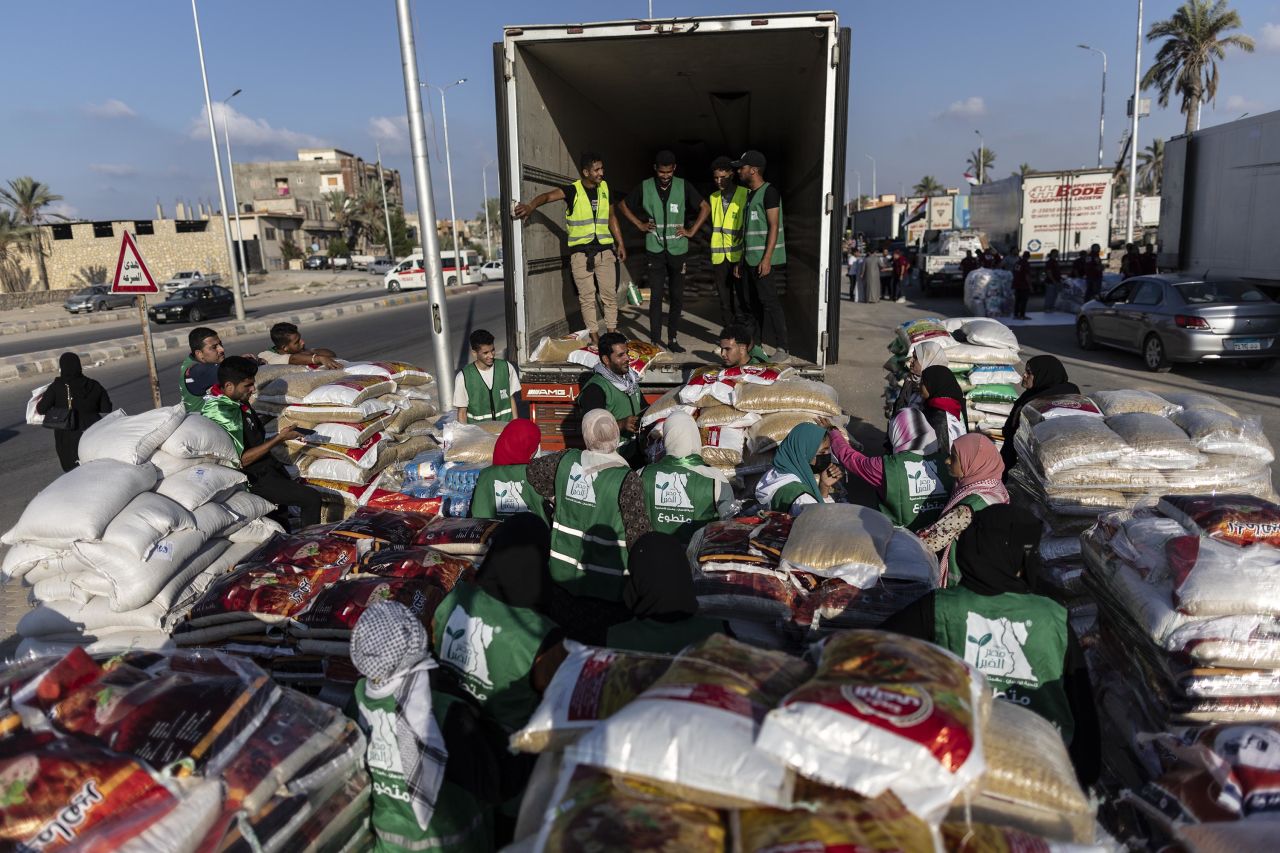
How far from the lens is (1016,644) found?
9.04 ft

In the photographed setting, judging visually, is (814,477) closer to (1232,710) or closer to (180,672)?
(1232,710)

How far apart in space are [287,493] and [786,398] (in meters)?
3.39

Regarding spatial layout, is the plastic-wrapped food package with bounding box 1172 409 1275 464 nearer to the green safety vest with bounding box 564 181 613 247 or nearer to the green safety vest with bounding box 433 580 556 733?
the green safety vest with bounding box 433 580 556 733

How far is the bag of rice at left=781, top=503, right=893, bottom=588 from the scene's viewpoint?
3.39m

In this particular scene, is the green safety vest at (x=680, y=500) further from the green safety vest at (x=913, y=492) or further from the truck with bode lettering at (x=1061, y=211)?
the truck with bode lettering at (x=1061, y=211)

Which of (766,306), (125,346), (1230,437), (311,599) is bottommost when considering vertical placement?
(125,346)

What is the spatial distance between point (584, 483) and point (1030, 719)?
233cm

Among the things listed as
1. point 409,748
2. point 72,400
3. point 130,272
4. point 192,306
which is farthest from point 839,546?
point 192,306

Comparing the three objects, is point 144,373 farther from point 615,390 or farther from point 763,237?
point 615,390

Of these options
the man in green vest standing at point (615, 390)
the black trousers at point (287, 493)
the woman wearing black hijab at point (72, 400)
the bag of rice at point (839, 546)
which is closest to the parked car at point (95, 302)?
the woman wearing black hijab at point (72, 400)

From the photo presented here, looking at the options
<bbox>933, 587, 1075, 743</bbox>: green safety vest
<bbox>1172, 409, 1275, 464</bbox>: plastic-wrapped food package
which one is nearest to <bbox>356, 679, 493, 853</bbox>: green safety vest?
<bbox>933, 587, 1075, 743</bbox>: green safety vest

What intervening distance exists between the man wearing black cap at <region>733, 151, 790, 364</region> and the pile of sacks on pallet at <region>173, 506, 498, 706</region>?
4.32m

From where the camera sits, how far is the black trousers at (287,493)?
17.3 feet

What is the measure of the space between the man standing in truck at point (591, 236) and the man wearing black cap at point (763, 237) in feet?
4.13
